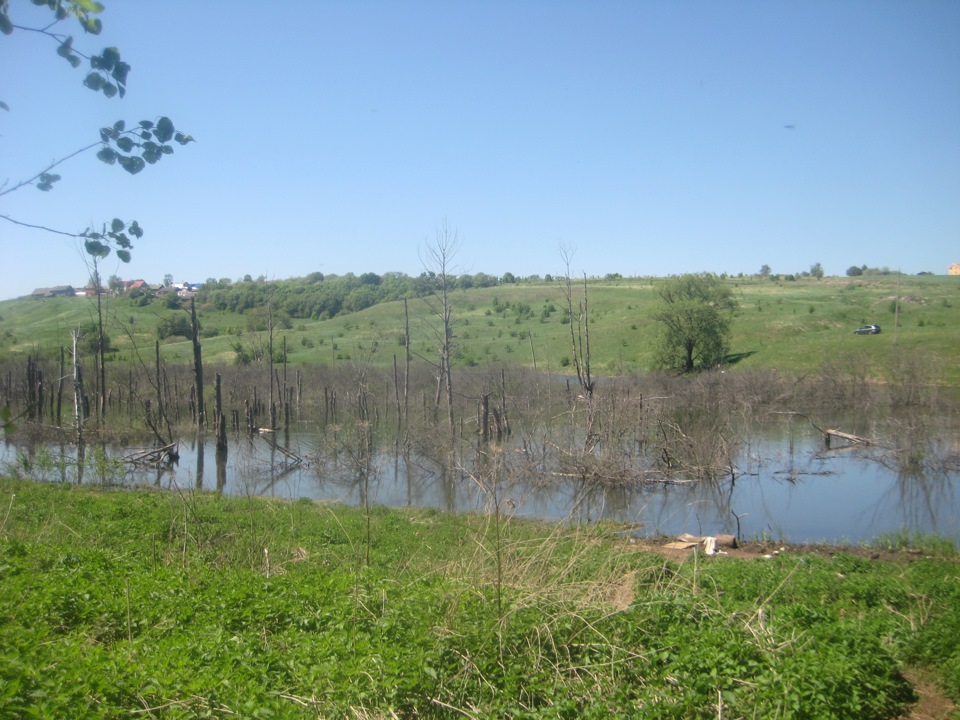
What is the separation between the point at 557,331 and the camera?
62688 millimetres

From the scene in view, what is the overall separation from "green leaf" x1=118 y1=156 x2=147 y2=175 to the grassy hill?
30692 millimetres

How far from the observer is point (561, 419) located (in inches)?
1304

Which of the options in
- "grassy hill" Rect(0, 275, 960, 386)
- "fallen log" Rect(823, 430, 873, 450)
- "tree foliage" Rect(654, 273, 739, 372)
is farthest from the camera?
"tree foliage" Rect(654, 273, 739, 372)

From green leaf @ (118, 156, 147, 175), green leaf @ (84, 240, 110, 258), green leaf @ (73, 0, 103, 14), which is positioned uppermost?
green leaf @ (73, 0, 103, 14)

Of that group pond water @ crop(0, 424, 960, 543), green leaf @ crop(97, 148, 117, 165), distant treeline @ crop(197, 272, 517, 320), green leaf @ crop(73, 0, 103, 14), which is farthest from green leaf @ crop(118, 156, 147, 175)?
distant treeline @ crop(197, 272, 517, 320)

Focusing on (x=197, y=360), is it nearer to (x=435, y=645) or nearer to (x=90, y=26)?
(x=435, y=645)

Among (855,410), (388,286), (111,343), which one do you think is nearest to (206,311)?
(111,343)

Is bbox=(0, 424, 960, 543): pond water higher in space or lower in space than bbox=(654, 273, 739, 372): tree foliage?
lower

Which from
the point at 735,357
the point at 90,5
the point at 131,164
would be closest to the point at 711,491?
the point at 131,164

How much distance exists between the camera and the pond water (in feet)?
61.5

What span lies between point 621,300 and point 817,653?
6952 cm

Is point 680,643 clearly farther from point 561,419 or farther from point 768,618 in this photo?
point 561,419

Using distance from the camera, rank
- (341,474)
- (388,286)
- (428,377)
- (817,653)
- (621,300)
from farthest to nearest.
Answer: (388,286), (621,300), (428,377), (341,474), (817,653)

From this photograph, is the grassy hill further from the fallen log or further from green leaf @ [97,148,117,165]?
green leaf @ [97,148,117,165]
